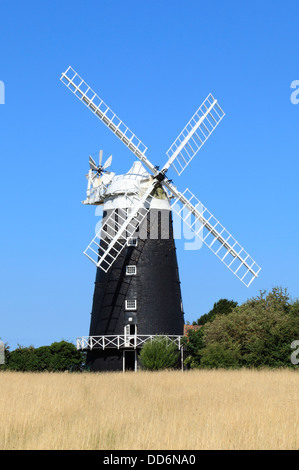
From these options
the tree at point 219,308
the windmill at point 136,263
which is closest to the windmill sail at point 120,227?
the windmill at point 136,263

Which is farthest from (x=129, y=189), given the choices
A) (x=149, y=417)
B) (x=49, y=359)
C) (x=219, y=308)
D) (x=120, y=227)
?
(x=219, y=308)

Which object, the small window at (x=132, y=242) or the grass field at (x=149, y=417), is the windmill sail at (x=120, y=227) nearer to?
the small window at (x=132, y=242)

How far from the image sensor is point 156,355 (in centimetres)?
3197

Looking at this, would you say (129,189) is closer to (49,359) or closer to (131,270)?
(131,270)

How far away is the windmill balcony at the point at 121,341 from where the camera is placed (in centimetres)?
3297

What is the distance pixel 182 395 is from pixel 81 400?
3.32 m

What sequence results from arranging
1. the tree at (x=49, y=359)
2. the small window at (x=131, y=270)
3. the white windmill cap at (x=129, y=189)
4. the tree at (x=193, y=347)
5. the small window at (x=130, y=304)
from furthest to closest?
the tree at (x=49, y=359) → the tree at (x=193, y=347) → the white windmill cap at (x=129, y=189) → the small window at (x=131, y=270) → the small window at (x=130, y=304)

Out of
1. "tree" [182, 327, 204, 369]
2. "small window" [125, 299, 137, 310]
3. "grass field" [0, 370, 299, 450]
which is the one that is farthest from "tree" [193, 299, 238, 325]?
"grass field" [0, 370, 299, 450]

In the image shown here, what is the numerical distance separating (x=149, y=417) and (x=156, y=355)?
19.8 m

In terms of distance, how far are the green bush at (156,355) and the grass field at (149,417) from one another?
12.1 metres

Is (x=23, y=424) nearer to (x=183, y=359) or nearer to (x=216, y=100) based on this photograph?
(x=183, y=359)

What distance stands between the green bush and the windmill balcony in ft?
1.91

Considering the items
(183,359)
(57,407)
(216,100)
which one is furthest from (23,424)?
(216,100)

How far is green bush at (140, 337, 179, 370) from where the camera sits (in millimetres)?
31875
